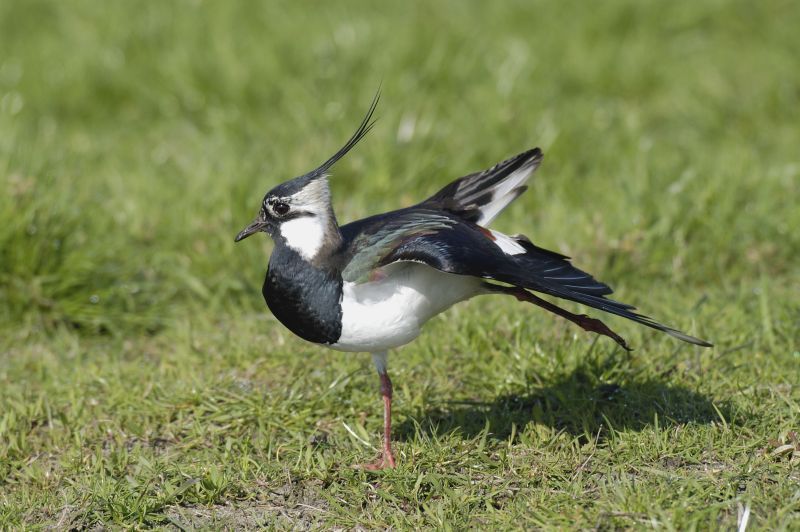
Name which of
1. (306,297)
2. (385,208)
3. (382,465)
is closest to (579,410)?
(382,465)

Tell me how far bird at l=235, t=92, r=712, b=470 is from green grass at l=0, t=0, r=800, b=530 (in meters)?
0.45

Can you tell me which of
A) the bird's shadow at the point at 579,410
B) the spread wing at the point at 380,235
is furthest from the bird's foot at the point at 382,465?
the spread wing at the point at 380,235

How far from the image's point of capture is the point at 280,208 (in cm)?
374

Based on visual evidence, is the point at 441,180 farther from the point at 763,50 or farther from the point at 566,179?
the point at 763,50

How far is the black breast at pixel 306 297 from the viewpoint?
11.6 feet

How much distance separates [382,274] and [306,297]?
27cm

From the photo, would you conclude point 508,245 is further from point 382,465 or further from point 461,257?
point 382,465

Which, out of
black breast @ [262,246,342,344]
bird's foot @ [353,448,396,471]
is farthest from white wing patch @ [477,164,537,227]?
bird's foot @ [353,448,396,471]

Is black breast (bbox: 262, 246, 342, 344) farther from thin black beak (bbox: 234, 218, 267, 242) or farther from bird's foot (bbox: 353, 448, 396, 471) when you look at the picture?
bird's foot (bbox: 353, 448, 396, 471)

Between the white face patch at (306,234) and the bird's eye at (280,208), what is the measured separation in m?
0.05

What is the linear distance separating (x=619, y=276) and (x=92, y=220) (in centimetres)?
263

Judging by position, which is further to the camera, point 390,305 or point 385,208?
point 385,208

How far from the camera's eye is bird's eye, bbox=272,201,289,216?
3.73m

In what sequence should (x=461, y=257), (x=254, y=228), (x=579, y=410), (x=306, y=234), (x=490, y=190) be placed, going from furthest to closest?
(x=490, y=190)
(x=579, y=410)
(x=254, y=228)
(x=306, y=234)
(x=461, y=257)
